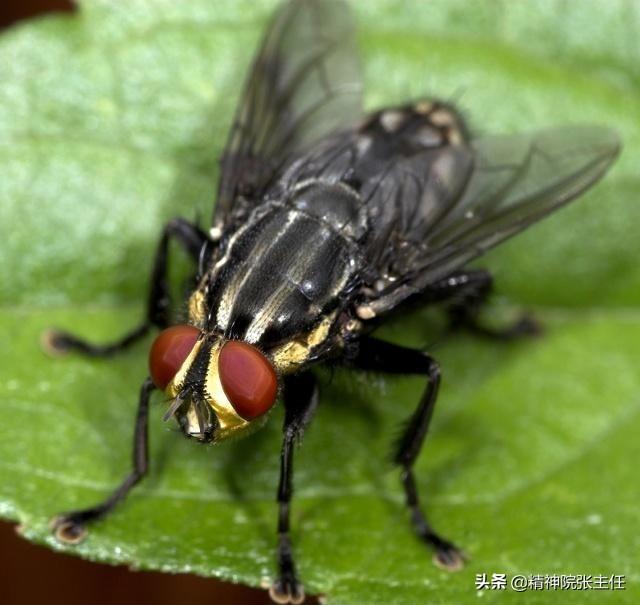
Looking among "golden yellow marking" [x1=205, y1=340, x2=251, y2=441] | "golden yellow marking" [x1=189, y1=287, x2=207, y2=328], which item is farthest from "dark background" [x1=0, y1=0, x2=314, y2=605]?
"golden yellow marking" [x1=189, y1=287, x2=207, y2=328]

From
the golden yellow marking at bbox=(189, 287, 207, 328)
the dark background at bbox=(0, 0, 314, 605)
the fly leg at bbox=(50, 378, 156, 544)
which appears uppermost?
the golden yellow marking at bbox=(189, 287, 207, 328)

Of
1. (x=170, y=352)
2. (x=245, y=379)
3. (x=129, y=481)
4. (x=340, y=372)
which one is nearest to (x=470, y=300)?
(x=340, y=372)

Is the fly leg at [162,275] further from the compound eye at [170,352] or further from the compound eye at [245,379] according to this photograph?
the compound eye at [245,379]

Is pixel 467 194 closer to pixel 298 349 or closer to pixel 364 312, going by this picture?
pixel 364 312

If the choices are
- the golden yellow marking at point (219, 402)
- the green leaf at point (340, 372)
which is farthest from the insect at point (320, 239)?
the green leaf at point (340, 372)

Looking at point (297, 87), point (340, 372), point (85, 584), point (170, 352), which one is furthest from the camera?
point (297, 87)

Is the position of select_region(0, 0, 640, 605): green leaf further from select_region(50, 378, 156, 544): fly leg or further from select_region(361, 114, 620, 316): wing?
select_region(361, 114, 620, 316): wing

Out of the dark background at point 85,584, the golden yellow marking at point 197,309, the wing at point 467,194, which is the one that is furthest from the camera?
the dark background at point 85,584

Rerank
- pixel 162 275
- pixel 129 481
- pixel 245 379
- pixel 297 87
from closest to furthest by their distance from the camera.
→ pixel 245 379 < pixel 129 481 < pixel 162 275 < pixel 297 87
